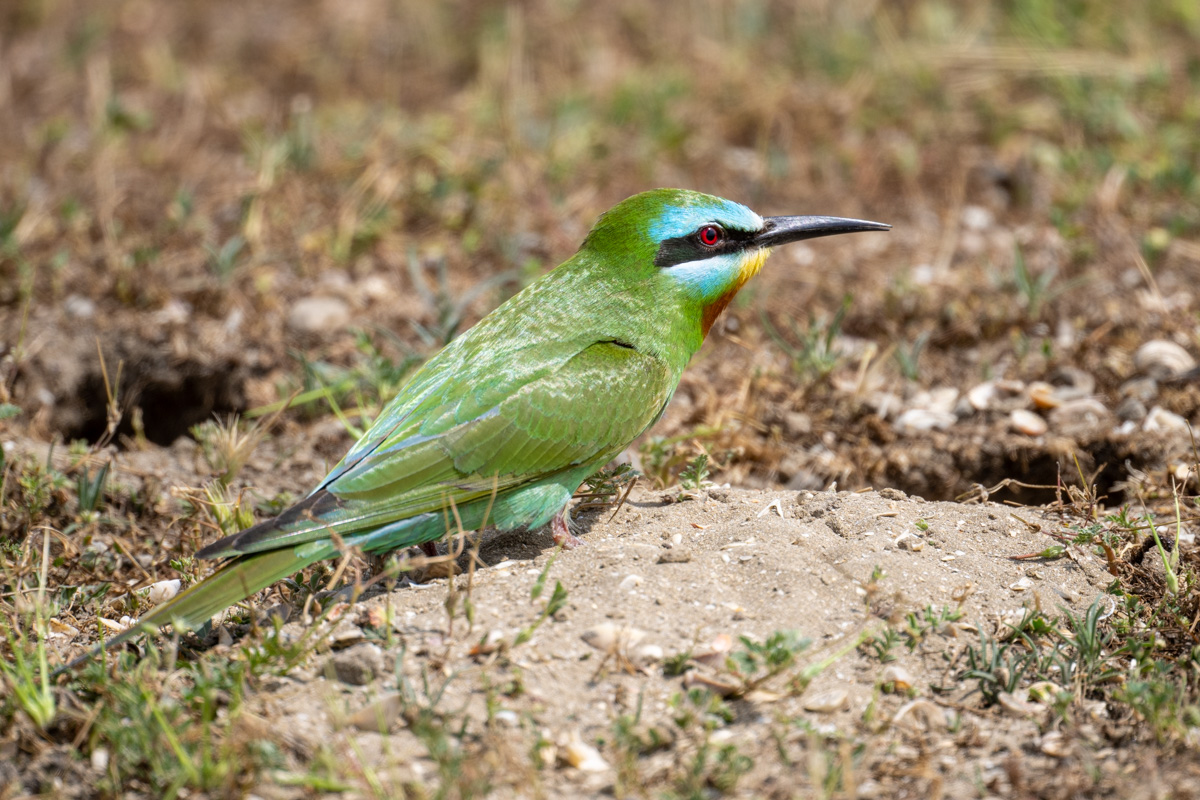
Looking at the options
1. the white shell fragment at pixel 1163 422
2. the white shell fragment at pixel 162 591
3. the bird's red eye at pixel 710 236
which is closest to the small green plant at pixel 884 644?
the bird's red eye at pixel 710 236

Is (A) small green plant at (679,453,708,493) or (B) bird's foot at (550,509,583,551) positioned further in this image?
(A) small green plant at (679,453,708,493)

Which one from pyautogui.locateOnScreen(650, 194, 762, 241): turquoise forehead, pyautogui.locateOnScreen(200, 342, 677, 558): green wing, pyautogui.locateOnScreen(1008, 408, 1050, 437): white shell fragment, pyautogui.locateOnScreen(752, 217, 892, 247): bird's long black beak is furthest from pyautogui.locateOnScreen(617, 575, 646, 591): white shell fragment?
pyautogui.locateOnScreen(1008, 408, 1050, 437): white shell fragment

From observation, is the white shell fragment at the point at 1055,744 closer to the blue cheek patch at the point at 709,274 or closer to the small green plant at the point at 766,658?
the small green plant at the point at 766,658

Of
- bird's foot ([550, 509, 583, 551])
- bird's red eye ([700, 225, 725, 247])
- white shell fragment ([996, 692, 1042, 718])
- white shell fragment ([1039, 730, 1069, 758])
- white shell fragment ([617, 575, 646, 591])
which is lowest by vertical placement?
white shell fragment ([1039, 730, 1069, 758])

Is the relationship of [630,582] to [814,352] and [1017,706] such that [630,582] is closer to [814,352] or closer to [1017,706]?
[1017,706]

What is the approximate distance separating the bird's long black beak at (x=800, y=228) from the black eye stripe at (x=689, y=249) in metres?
0.11

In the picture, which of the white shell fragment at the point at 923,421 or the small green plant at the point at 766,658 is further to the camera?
the white shell fragment at the point at 923,421

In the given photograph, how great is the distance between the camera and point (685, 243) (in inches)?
143

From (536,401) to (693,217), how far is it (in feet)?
2.69

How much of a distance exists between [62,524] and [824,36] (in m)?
4.64

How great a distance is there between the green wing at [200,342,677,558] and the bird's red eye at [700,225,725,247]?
0.47m

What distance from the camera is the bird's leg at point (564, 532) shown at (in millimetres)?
3175

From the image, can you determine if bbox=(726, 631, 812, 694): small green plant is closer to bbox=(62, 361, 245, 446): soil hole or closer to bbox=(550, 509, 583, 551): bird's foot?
bbox=(550, 509, 583, 551): bird's foot

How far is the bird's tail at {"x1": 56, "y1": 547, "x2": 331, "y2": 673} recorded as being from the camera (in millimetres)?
2678
